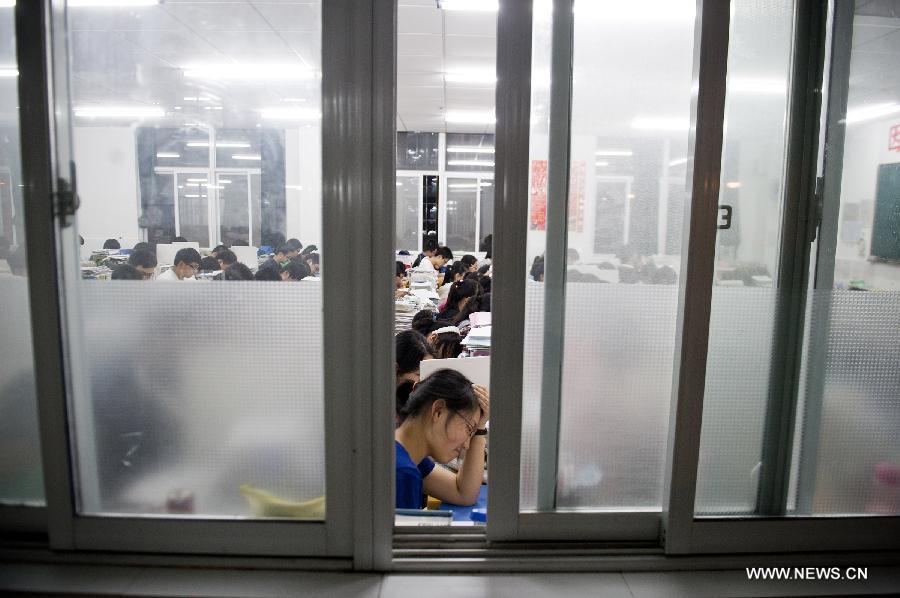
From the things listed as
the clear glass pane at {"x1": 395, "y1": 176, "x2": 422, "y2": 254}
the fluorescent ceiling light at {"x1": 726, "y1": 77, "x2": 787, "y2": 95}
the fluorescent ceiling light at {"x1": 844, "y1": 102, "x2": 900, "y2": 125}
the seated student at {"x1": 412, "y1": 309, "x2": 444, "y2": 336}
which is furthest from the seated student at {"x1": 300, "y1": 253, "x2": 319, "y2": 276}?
the clear glass pane at {"x1": 395, "y1": 176, "x2": 422, "y2": 254}

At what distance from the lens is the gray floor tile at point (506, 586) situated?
4.75 feet

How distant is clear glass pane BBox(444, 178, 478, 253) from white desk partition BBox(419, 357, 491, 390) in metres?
7.13

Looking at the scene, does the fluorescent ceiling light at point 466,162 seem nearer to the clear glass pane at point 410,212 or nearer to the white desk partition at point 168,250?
the clear glass pane at point 410,212

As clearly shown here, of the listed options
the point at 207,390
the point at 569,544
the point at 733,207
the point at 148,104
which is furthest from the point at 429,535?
the point at 148,104

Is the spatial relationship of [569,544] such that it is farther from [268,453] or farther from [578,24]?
[578,24]

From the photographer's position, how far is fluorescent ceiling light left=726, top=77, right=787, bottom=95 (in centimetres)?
154

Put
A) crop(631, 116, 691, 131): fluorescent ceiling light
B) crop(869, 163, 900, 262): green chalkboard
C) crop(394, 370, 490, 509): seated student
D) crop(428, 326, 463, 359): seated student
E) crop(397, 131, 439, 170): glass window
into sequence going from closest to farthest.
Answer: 1. crop(631, 116, 691, 131): fluorescent ceiling light
2. crop(869, 163, 900, 262): green chalkboard
3. crop(394, 370, 490, 509): seated student
4. crop(428, 326, 463, 359): seated student
5. crop(397, 131, 439, 170): glass window

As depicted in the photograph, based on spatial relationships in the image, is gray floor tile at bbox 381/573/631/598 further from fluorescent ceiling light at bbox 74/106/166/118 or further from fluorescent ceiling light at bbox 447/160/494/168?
fluorescent ceiling light at bbox 447/160/494/168

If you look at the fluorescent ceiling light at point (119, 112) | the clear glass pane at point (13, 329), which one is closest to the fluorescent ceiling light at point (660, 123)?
the fluorescent ceiling light at point (119, 112)

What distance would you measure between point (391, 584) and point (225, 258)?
100 cm

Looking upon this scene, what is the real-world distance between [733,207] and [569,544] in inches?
43.7

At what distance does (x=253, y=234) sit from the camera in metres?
1.47

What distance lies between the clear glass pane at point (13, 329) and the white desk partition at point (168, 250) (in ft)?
1.20

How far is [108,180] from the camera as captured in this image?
4.82 ft
